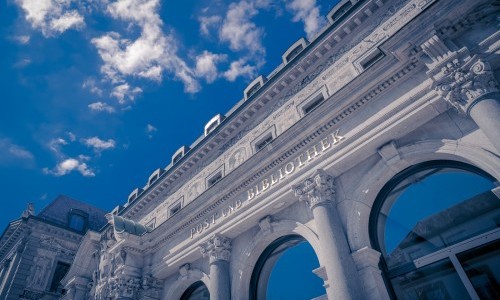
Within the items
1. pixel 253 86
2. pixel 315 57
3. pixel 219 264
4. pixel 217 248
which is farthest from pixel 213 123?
pixel 219 264

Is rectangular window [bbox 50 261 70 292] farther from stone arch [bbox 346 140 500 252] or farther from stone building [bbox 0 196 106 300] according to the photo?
stone arch [bbox 346 140 500 252]

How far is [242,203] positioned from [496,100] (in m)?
9.15

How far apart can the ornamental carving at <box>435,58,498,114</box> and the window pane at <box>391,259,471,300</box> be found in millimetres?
4075

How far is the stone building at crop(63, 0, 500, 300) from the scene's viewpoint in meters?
8.09

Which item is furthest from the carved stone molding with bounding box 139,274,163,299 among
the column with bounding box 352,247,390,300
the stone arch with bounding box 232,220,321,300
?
the column with bounding box 352,247,390,300

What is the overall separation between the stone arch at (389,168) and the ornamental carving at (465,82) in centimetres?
106

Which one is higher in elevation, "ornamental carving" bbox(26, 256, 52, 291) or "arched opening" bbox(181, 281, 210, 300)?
"ornamental carving" bbox(26, 256, 52, 291)

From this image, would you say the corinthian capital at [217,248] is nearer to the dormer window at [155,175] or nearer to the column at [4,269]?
the dormer window at [155,175]

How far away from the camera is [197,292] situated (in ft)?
48.9

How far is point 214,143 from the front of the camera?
58.5 ft

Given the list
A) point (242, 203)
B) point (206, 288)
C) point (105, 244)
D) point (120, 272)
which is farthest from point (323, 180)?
point (105, 244)

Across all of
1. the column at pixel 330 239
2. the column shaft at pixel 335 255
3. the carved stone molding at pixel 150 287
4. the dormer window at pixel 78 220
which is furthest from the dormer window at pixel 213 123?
the dormer window at pixel 78 220

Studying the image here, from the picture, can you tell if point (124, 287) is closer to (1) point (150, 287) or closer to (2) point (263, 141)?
(1) point (150, 287)

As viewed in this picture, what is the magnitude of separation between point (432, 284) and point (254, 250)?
6.45 metres
